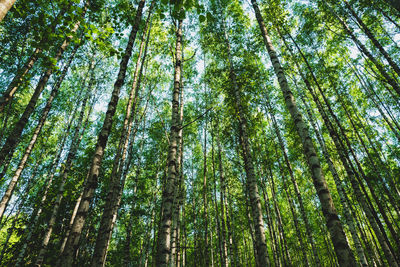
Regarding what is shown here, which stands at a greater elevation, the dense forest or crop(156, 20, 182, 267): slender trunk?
the dense forest

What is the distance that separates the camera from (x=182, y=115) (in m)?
8.99

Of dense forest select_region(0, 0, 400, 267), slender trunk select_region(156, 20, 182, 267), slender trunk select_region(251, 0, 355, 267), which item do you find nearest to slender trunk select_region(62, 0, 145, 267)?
dense forest select_region(0, 0, 400, 267)

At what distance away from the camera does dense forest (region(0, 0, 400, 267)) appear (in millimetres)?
4281

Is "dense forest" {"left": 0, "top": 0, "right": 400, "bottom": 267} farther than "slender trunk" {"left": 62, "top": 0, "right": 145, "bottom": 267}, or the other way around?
"dense forest" {"left": 0, "top": 0, "right": 400, "bottom": 267}

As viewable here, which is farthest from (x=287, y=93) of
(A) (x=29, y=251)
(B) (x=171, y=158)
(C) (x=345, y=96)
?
(A) (x=29, y=251)

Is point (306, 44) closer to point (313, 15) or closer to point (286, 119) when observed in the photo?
point (313, 15)

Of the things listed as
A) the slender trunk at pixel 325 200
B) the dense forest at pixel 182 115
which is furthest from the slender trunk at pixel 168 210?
the slender trunk at pixel 325 200

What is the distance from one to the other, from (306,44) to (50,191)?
65.6 ft

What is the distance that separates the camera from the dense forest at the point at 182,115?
428cm

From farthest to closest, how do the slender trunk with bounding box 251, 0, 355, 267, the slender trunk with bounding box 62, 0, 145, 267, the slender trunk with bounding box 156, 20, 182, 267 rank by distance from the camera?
the slender trunk with bounding box 156, 20, 182, 267 → the slender trunk with bounding box 62, 0, 145, 267 → the slender trunk with bounding box 251, 0, 355, 267

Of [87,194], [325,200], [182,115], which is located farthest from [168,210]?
[182,115]

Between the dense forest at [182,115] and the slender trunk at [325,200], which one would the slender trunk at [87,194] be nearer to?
the dense forest at [182,115]

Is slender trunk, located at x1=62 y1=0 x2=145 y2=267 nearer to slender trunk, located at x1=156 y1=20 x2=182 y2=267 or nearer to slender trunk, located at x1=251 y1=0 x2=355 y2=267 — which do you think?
slender trunk, located at x1=156 y1=20 x2=182 y2=267

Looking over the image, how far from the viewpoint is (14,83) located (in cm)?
442
